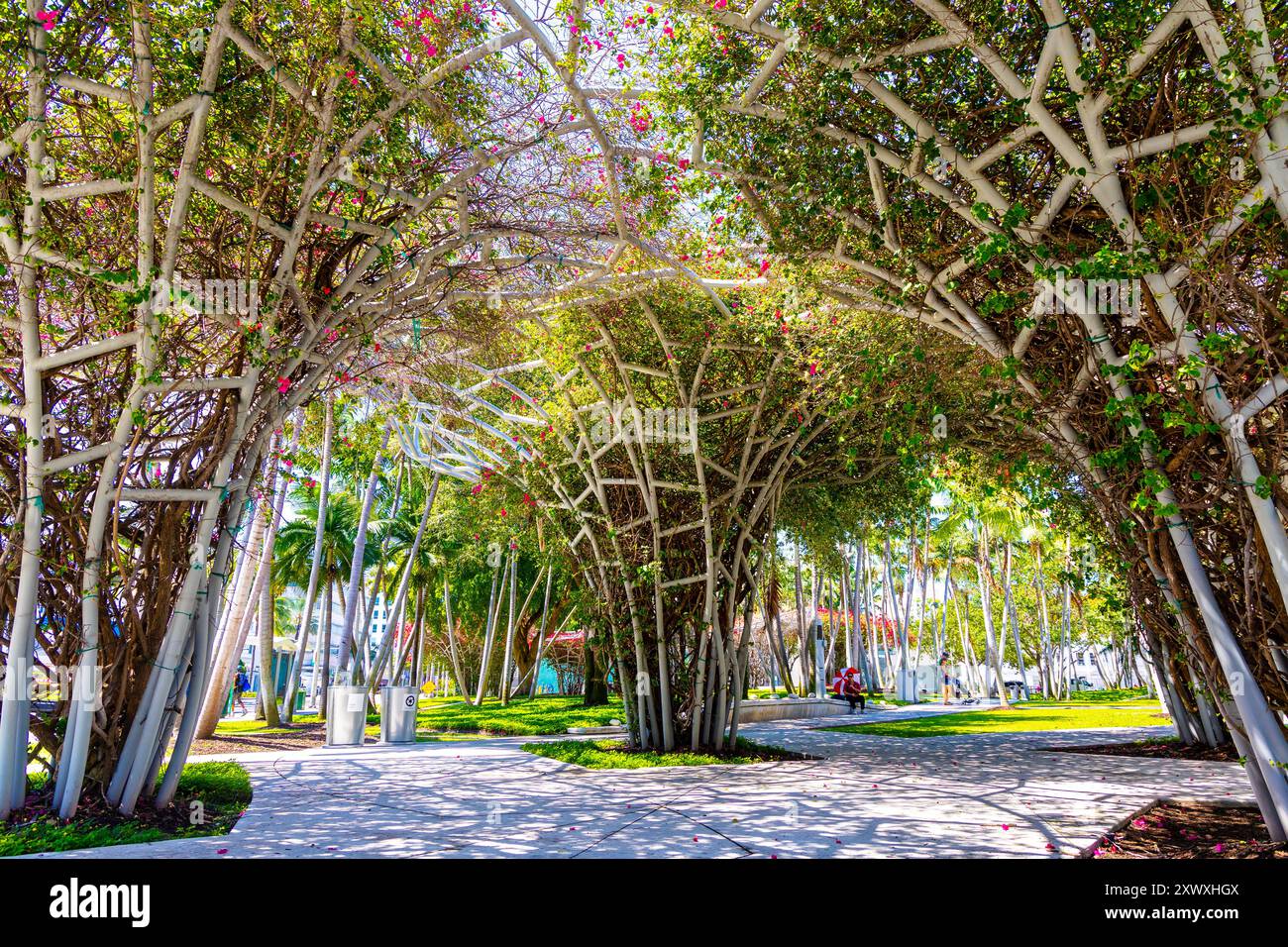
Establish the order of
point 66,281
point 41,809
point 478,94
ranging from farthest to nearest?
point 478,94, point 66,281, point 41,809

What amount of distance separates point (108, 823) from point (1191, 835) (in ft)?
21.6

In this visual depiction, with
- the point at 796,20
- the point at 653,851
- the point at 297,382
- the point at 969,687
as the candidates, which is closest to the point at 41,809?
the point at 297,382

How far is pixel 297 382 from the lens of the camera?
641 centimetres

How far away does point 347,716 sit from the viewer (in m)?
12.1

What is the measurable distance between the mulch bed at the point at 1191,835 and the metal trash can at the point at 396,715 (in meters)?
10.2

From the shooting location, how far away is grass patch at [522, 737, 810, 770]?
29.3 ft

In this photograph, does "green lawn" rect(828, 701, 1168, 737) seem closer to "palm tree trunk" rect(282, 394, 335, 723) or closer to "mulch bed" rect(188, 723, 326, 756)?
"mulch bed" rect(188, 723, 326, 756)

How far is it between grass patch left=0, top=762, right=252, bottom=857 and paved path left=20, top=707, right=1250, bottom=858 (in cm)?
20

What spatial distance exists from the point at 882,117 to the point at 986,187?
1131mm

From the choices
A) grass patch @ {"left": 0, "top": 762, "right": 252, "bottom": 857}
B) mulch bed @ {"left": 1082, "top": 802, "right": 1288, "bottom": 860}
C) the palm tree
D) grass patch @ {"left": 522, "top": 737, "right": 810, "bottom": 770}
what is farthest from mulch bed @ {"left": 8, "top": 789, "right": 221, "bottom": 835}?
the palm tree

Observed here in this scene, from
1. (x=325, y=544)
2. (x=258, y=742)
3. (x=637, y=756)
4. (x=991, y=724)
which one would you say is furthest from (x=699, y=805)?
(x=325, y=544)

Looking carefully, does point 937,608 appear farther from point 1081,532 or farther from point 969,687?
point 1081,532

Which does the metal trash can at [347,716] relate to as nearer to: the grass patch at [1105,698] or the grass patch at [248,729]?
the grass patch at [248,729]

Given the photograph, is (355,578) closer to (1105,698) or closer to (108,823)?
(108,823)
